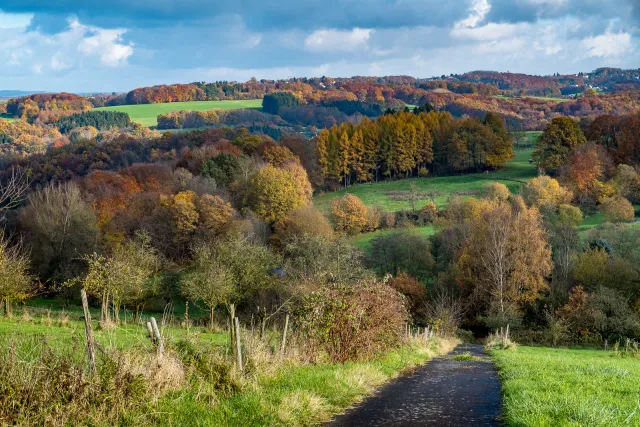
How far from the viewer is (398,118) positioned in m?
119

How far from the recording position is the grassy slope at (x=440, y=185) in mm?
88500

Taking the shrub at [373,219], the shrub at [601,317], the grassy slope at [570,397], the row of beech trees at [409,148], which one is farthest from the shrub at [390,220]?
the grassy slope at [570,397]

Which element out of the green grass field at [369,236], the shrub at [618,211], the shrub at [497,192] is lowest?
the green grass field at [369,236]

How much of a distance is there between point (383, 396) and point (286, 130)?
553 ft

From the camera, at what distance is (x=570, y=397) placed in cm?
977

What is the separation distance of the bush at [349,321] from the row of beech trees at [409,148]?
9061cm

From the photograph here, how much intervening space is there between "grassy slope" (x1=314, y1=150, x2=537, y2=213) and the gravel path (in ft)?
231

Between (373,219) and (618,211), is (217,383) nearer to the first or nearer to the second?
(373,219)

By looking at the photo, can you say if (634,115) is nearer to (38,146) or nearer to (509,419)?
(509,419)

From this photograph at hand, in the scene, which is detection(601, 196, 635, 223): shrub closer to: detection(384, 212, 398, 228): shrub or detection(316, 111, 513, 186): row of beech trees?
detection(384, 212, 398, 228): shrub

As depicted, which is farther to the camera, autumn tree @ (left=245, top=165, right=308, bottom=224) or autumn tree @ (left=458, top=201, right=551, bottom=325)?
autumn tree @ (left=245, top=165, right=308, bottom=224)

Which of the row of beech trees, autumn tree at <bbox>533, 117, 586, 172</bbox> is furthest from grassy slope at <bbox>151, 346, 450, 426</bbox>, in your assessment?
the row of beech trees

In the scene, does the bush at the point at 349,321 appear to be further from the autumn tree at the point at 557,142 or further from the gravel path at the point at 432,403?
the autumn tree at the point at 557,142

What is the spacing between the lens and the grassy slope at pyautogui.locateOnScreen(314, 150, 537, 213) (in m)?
88.5
